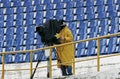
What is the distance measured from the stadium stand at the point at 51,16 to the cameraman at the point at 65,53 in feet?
13.7

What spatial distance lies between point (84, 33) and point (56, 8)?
1652mm

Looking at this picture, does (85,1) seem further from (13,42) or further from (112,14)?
(13,42)

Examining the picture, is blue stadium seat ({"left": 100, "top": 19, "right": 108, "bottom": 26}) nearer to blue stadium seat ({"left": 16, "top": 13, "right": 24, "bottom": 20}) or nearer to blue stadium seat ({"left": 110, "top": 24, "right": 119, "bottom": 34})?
blue stadium seat ({"left": 110, "top": 24, "right": 119, "bottom": 34})

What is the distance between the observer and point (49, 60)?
26.5 feet

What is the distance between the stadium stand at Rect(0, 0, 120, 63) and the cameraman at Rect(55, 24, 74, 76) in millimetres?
4180

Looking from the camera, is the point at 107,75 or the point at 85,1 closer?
the point at 107,75

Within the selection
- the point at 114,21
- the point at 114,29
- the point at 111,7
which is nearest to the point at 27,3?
the point at 111,7

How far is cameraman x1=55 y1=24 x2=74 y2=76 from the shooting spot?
754 centimetres

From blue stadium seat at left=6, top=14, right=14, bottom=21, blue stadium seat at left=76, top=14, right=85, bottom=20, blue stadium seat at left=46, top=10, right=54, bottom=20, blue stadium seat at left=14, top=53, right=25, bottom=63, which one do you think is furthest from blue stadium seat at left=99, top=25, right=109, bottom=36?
blue stadium seat at left=6, top=14, right=14, bottom=21

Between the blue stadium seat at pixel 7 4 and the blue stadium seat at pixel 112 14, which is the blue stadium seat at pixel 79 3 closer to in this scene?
the blue stadium seat at pixel 112 14

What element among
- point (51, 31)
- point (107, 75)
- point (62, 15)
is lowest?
point (107, 75)

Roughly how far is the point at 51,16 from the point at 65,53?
6566 millimetres

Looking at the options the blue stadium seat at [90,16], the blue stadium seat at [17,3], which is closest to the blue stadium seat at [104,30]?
the blue stadium seat at [90,16]

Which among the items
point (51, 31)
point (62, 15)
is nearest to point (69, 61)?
point (51, 31)
